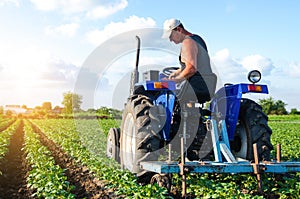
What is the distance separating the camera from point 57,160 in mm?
10867

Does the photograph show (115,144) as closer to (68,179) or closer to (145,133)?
(68,179)

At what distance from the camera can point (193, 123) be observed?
612 cm

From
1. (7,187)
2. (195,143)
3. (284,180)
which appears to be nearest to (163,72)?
(195,143)

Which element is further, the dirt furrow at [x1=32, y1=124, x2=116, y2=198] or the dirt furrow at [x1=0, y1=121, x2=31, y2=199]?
the dirt furrow at [x1=0, y1=121, x2=31, y2=199]

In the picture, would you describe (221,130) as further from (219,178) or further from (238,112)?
(219,178)

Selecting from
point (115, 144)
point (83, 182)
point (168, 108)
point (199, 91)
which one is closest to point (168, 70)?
point (168, 108)

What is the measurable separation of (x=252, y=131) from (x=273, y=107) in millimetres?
68211

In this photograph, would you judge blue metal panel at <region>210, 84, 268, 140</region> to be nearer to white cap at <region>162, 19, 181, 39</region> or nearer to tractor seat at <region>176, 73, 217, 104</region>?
tractor seat at <region>176, 73, 217, 104</region>

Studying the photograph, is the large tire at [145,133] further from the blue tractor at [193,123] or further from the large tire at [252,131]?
the large tire at [252,131]

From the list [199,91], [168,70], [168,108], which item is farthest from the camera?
[168,70]

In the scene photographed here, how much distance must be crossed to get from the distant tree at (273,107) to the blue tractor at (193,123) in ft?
214

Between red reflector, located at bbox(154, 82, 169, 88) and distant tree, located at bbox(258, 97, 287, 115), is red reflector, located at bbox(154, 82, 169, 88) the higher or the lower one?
the lower one

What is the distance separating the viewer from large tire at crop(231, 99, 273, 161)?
20.0 feet

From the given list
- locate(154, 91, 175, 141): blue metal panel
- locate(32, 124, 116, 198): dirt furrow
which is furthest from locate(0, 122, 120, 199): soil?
locate(154, 91, 175, 141): blue metal panel
